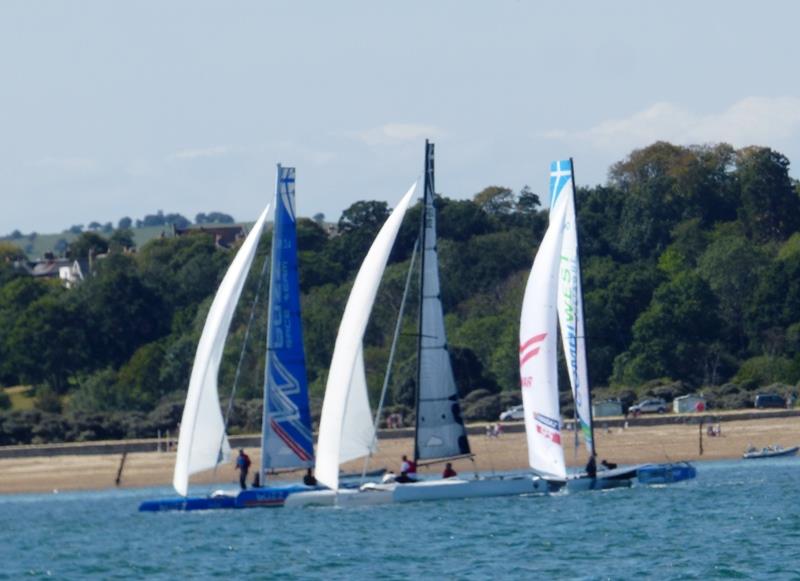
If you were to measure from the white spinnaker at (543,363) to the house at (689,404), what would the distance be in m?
24.6

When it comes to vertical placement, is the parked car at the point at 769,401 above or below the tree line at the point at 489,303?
below

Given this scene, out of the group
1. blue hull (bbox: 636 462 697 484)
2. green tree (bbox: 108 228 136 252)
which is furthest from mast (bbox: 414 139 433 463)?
green tree (bbox: 108 228 136 252)

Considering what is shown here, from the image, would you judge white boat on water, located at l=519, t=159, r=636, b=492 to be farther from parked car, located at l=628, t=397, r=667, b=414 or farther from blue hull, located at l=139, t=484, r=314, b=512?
parked car, located at l=628, t=397, r=667, b=414

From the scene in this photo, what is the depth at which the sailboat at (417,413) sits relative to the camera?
147 ft

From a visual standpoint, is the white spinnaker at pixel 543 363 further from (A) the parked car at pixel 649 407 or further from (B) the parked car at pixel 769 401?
(B) the parked car at pixel 769 401

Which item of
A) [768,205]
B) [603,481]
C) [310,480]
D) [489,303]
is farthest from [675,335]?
[310,480]

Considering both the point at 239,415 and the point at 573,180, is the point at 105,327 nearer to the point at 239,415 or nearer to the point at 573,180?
the point at 239,415

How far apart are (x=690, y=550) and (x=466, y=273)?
241 feet

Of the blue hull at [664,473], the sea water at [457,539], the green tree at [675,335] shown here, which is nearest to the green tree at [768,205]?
the green tree at [675,335]

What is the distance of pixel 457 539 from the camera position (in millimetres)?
38625

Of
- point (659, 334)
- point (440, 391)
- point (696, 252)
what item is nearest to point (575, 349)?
point (440, 391)

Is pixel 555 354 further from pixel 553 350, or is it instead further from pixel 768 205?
pixel 768 205

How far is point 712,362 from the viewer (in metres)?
85.1

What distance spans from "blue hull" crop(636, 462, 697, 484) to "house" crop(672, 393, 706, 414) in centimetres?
2173
